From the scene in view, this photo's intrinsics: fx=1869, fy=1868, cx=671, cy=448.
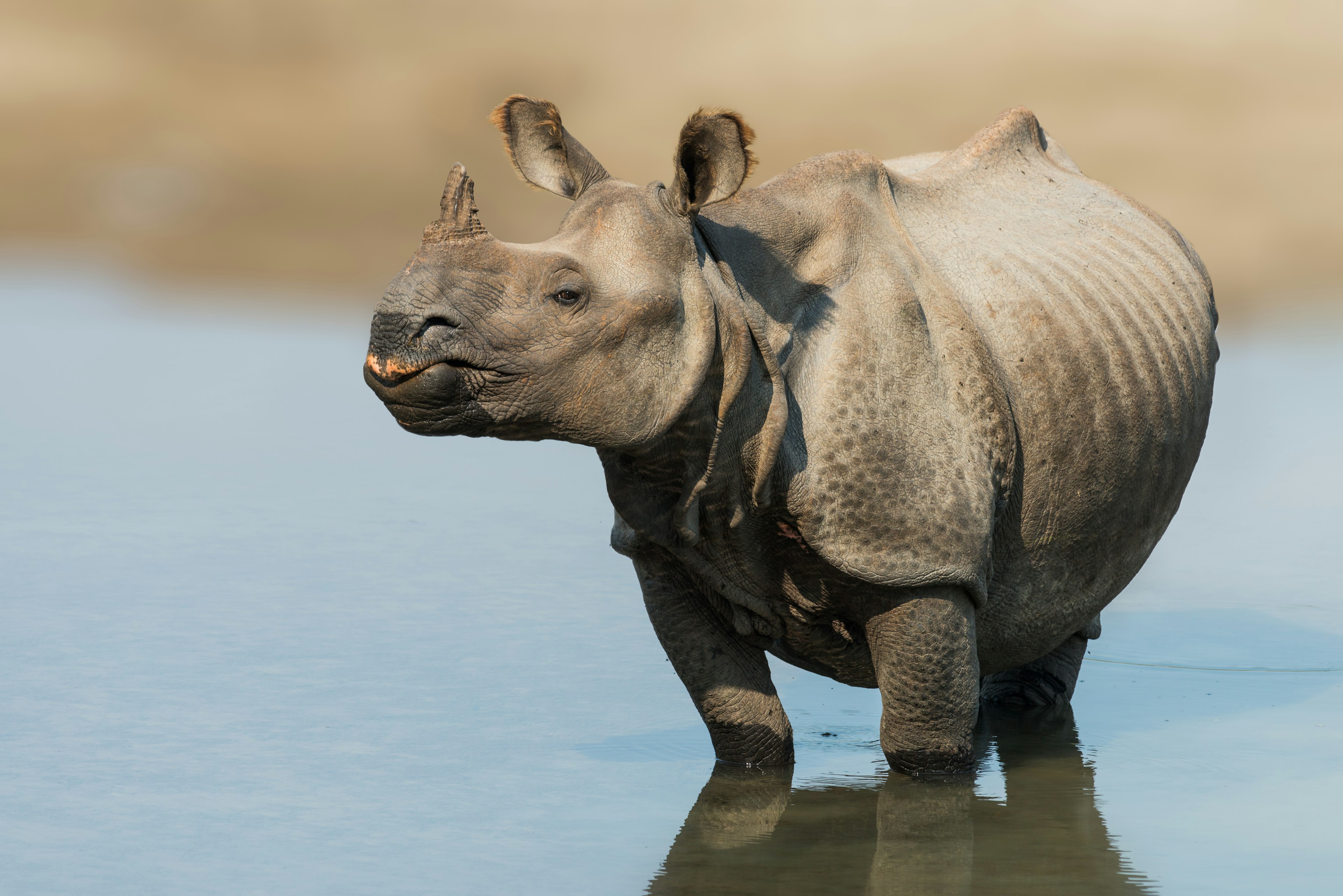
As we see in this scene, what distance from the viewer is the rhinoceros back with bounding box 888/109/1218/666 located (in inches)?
270

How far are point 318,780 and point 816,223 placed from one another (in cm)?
277

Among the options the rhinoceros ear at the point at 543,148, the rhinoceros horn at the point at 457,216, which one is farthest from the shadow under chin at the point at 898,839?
the rhinoceros ear at the point at 543,148

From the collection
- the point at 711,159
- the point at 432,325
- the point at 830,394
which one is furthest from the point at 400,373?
the point at 830,394

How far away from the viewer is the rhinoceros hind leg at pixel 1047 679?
834 centimetres

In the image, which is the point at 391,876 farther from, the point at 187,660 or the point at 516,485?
the point at 516,485

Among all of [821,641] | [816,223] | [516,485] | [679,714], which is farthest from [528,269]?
[516,485]

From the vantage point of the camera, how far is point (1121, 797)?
23.1 feet

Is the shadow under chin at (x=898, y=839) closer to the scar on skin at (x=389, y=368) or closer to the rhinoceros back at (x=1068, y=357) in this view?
the rhinoceros back at (x=1068, y=357)

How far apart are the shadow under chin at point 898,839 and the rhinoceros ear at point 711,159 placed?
216 cm

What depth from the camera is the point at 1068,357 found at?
22.8 ft

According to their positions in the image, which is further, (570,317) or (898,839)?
(898,839)

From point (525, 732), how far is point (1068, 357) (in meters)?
2.68

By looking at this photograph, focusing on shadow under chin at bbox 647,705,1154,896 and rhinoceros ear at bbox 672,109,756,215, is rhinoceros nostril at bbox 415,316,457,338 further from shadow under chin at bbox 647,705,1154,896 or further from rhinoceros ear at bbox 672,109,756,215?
shadow under chin at bbox 647,705,1154,896

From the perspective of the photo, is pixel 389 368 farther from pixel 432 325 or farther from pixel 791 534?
pixel 791 534
